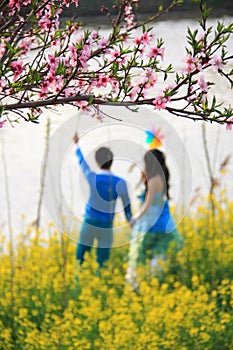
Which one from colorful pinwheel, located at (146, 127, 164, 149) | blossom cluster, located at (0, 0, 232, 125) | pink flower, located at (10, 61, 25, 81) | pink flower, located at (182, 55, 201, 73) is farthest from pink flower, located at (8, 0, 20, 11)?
colorful pinwheel, located at (146, 127, 164, 149)

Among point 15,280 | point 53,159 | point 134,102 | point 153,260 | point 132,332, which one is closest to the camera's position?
point 134,102

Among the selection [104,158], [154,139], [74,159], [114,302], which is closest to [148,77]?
[114,302]

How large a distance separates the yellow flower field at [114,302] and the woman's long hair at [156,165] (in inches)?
18.4

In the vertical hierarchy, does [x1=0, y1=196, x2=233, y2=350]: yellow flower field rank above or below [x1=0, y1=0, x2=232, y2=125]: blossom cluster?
above

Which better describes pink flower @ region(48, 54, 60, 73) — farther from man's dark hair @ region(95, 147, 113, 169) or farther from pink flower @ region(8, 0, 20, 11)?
man's dark hair @ region(95, 147, 113, 169)

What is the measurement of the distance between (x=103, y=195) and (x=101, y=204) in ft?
0.50

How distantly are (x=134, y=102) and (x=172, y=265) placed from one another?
2671mm

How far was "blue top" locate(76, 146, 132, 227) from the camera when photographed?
418 cm

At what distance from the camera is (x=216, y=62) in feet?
6.31

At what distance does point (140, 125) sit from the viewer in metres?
4.21

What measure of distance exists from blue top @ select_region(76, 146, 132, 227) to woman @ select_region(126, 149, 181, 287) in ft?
0.49

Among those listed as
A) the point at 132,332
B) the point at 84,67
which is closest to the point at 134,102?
the point at 84,67

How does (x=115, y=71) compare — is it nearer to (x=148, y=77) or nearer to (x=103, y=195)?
(x=148, y=77)

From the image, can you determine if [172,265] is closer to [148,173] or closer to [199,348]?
[148,173]
